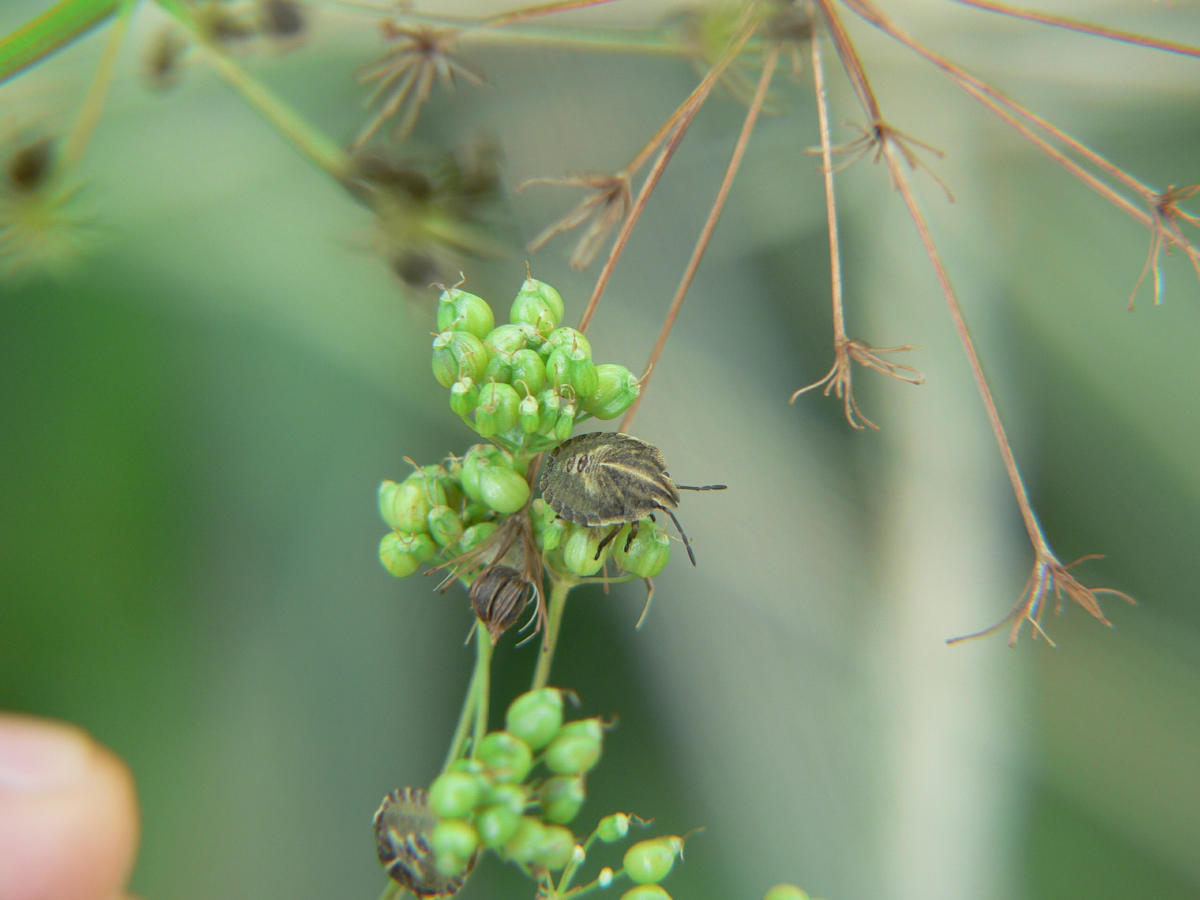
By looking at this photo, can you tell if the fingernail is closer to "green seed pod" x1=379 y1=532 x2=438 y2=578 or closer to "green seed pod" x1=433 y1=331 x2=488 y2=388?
"green seed pod" x1=379 y1=532 x2=438 y2=578

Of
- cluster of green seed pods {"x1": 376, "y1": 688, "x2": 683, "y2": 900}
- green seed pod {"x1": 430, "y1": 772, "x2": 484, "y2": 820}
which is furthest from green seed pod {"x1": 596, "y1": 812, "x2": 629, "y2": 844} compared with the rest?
green seed pod {"x1": 430, "y1": 772, "x2": 484, "y2": 820}

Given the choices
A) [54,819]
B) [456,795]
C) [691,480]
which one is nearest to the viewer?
[456,795]

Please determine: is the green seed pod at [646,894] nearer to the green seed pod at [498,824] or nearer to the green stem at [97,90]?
the green seed pod at [498,824]

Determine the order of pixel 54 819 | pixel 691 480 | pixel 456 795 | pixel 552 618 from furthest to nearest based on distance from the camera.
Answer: pixel 691 480, pixel 54 819, pixel 552 618, pixel 456 795

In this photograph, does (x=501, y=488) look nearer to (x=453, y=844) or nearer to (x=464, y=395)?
(x=464, y=395)

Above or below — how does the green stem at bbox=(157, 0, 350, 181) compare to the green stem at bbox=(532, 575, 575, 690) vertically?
above

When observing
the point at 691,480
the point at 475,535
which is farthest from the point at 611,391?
the point at 691,480

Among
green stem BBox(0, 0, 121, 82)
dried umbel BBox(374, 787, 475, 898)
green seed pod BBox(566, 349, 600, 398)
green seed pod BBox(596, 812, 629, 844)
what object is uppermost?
green stem BBox(0, 0, 121, 82)
